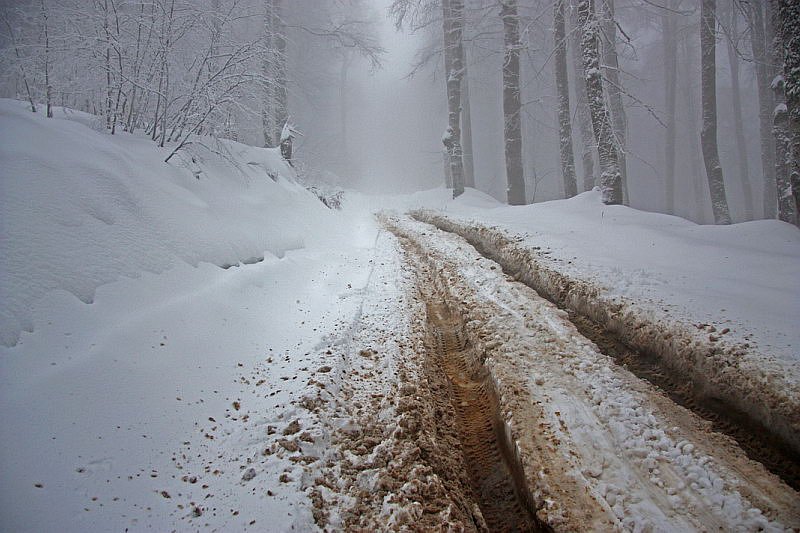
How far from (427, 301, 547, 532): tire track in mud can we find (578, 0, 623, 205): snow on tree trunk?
645cm

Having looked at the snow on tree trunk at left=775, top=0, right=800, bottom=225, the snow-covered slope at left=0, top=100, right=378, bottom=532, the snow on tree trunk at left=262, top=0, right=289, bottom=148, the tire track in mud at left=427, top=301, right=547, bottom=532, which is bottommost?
the tire track in mud at left=427, top=301, right=547, bottom=532

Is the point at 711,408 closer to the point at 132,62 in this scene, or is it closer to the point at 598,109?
the point at 132,62

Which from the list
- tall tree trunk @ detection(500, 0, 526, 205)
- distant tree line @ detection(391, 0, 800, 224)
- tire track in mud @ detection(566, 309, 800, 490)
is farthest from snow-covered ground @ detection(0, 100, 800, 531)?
tall tree trunk @ detection(500, 0, 526, 205)

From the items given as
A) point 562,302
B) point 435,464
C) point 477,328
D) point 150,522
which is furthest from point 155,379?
point 562,302

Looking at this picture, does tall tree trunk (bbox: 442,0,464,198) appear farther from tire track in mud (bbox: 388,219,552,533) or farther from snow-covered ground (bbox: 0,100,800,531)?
tire track in mud (bbox: 388,219,552,533)

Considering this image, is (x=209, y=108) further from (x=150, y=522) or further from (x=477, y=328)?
(x=150, y=522)

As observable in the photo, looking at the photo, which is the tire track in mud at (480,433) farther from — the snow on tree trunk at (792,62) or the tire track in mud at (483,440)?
the snow on tree trunk at (792,62)

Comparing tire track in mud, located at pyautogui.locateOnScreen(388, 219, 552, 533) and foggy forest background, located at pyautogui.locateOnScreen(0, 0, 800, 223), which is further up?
foggy forest background, located at pyautogui.locateOnScreen(0, 0, 800, 223)

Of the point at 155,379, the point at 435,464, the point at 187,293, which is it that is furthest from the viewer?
the point at 187,293

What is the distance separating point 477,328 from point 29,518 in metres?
3.26

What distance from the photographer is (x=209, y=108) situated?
5.08 meters

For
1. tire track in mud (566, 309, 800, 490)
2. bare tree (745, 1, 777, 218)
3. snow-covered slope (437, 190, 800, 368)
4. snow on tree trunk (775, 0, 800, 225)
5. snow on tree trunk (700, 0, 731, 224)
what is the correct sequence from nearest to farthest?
tire track in mud (566, 309, 800, 490) → snow-covered slope (437, 190, 800, 368) → snow on tree trunk (775, 0, 800, 225) → snow on tree trunk (700, 0, 731, 224) → bare tree (745, 1, 777, 218)

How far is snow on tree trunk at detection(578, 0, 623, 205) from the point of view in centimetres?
791

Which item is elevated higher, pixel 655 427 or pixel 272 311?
Result: pixel 272 311
